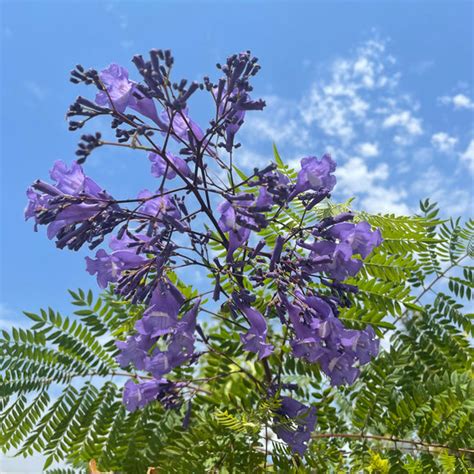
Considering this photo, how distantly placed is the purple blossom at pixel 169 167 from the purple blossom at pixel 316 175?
0.39 metres

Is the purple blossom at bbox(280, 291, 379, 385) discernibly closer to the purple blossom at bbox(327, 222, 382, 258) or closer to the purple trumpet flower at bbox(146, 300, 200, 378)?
the purple blossom at bbox(327, 222, 382, 258)

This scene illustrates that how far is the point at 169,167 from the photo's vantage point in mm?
2027

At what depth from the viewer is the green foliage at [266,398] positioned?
2.05 m

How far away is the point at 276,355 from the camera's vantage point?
2.50 m

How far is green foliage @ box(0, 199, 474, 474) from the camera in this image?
205cm

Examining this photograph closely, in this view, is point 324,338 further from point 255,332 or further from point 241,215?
point 241,215

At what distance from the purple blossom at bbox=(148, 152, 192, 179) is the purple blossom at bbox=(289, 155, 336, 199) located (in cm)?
39

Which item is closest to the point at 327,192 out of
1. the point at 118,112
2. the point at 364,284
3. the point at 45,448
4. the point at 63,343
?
the point at 364,284

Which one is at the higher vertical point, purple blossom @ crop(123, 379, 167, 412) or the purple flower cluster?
the purple flower cluster

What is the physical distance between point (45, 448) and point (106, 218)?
1090 mm

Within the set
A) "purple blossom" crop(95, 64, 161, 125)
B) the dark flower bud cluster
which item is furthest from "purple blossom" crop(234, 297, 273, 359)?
"purple blossom" crop(95, 64, 161, 125)

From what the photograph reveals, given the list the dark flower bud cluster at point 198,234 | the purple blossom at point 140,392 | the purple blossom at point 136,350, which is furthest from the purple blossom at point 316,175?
the purple blossom at point 140,392

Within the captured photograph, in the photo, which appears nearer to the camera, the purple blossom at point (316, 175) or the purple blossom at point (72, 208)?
the purple blossom at point (72, 208)

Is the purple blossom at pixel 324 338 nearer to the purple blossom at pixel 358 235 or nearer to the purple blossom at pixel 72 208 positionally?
the purple blossom at pixel 358 235
